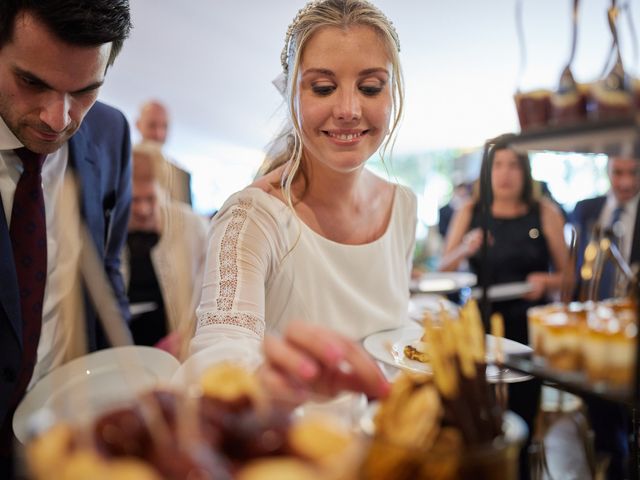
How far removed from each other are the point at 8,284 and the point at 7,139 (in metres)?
0.42

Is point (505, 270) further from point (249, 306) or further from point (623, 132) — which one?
point (623, 132)

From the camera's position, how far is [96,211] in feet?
6.48

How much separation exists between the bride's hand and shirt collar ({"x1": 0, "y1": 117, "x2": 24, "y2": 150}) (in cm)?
125

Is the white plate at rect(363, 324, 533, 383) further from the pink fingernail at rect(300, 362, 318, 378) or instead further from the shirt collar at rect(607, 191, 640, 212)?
the shirt collar at rect(607, 191, 640, 212)

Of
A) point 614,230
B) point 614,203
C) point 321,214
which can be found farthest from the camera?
point 614,203

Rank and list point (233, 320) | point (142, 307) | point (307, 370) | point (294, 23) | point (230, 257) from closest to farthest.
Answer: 1. point (307, 370)
2. point (233, 320)
3. point (230, 257)
4. point (294, 23)
5. point (142, 307)

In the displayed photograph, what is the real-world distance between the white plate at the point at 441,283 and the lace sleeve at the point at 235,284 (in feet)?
9.58

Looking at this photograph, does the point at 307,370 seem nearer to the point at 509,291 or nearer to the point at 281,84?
the point at 281,84

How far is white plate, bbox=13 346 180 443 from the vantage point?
624mm

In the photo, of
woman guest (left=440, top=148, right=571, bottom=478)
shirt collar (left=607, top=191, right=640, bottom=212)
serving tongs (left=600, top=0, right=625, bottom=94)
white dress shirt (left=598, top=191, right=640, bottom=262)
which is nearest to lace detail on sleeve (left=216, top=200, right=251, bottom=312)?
serving tongs (left=600, top=0, right=625, bottom=94)

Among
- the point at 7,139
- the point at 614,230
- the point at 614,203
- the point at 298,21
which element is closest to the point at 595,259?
the point at 298,21

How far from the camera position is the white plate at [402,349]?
1.18 meters

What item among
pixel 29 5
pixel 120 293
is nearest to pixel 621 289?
pixel 29 5

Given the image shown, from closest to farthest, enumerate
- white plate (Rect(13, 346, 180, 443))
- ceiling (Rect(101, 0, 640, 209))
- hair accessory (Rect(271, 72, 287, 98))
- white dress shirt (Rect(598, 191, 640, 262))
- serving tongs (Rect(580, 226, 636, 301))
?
white plate (Rect(13, 346, 180, 443))
serving tongs (Rect(580, 226, 636, 301))
hair accessory (Rect(271, 72, 287, 98))
white dress shirt (Rect(598, 191, 640, 262))
ceiling (Rect(101, 0, 640, 209))
